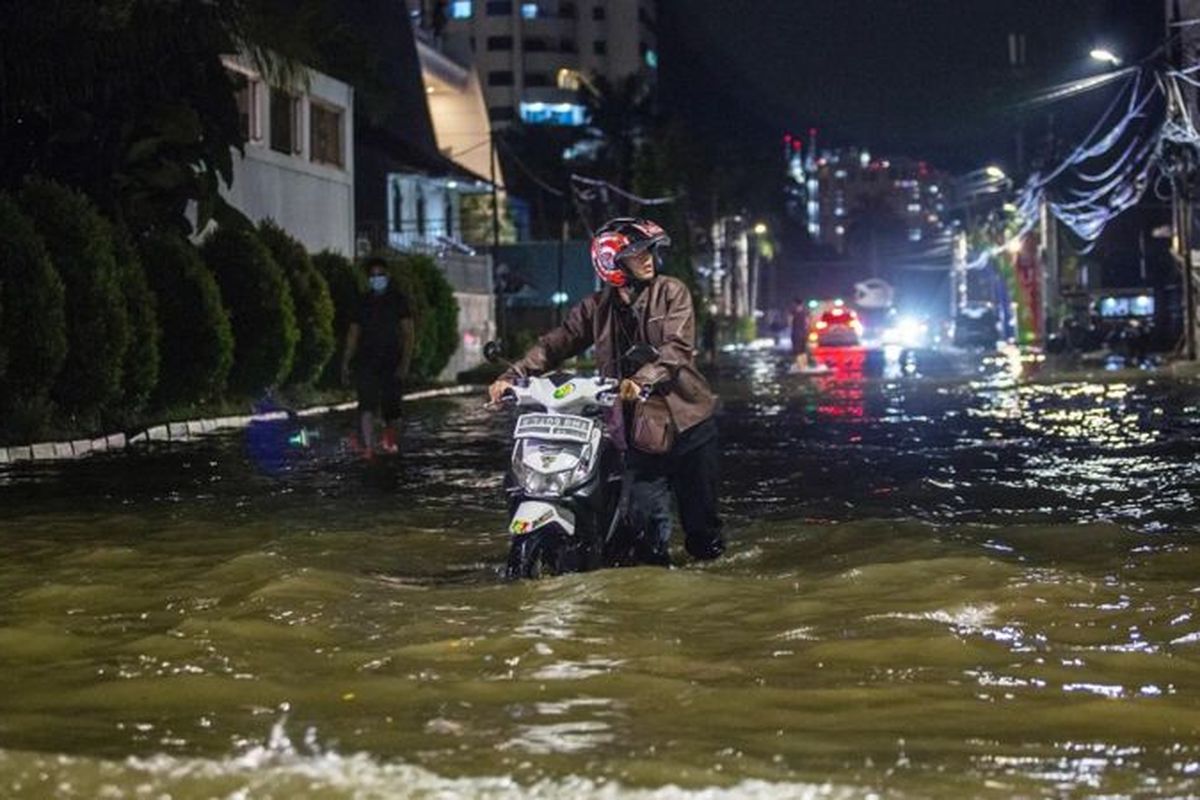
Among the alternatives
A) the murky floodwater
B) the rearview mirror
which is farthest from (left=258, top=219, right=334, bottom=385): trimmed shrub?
the rearview mirror

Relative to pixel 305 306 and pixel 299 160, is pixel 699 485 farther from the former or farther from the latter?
pixel 299 160

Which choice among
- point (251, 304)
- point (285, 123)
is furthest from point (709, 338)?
point (251, 304)

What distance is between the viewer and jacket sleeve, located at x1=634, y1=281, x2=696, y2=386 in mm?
8469

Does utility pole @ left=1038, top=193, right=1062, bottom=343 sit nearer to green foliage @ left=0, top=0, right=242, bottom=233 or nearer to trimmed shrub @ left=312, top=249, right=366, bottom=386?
trimmed shrub @ left=312, top=249, right=366, bottom=386

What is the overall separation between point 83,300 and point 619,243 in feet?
46.4

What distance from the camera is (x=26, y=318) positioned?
65.9 ft

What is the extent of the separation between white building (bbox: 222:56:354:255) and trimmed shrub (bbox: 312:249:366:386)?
2188 millimetres

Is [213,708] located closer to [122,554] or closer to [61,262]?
[122,554]

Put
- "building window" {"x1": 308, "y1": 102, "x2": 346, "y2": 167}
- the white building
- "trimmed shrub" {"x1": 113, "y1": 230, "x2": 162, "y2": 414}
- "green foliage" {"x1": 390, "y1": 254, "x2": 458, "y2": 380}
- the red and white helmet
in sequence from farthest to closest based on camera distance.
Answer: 1. "building window" {"x1": 308, "y1": 102, "x2": 346, "y2": 167}
2. "green foliage" {"x1": 390, "y1": 254, "x2": 458, "y2": 380}
3. the white building
4. "trimmed shrub" {"x1": 113, "y1": 230, "x2": 162, "y2": 414}
5. the red and white helmet

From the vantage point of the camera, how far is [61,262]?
70.5ft

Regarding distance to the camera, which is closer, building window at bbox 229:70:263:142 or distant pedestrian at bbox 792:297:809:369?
building window at bbox 229:70:263:142

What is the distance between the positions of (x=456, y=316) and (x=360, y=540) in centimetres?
2890

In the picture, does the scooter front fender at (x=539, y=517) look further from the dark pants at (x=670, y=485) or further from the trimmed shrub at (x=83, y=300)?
the trimmed shrub at (x=83, y=300)

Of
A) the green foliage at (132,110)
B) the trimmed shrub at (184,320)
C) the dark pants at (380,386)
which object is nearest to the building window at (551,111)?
the green foliage at (132,110)
